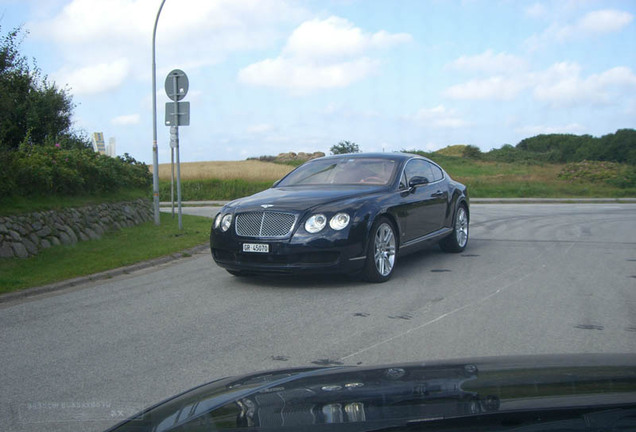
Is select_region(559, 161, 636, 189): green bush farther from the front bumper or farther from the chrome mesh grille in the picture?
the chrome mesh grille

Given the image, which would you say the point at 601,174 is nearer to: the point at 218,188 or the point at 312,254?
the point at 218,188

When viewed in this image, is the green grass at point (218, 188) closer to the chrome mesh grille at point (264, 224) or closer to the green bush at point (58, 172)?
the green bush at point (58, 172)

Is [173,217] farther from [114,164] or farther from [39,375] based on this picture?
[39,375]

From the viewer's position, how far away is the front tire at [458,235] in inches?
399

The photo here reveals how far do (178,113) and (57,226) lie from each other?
12.3 feet

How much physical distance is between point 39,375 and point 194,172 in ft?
128

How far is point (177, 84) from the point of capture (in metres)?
13.2

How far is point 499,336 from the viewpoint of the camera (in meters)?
5.14

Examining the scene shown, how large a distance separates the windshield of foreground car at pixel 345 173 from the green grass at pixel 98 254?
2.84 m

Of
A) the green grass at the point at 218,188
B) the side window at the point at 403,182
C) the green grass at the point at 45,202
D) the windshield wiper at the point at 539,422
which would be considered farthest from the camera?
the green grass at the point at 218,188

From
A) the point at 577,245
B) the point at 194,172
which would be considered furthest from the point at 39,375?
the point at 194,172

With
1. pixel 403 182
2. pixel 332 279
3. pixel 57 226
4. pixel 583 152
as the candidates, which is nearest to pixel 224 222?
pixel 332 279

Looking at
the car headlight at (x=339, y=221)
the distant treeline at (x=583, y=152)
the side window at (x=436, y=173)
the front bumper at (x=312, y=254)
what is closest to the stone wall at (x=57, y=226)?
the front bumper at (x=312, y=254)

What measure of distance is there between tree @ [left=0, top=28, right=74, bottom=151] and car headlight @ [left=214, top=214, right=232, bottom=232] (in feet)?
33.0
